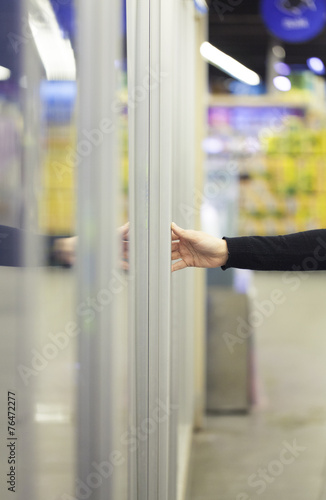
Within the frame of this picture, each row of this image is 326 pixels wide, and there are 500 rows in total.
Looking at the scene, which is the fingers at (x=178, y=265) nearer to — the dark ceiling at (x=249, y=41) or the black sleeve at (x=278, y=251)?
the black sleeve at (x=278, y=251)

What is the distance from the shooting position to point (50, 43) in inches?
41.2

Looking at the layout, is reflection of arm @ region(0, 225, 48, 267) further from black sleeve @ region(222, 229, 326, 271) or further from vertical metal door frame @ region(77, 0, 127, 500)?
black sleeve @ region(222, 229, 326, 271)

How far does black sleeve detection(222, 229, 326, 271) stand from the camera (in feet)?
6.23

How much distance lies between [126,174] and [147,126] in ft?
0.59

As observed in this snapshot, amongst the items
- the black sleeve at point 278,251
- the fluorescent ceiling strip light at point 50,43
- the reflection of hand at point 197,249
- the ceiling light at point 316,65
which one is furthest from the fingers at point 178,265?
the ceiling light at point 316,65

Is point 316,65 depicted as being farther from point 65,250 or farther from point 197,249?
point 65,250

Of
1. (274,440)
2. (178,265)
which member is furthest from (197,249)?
(274,440)

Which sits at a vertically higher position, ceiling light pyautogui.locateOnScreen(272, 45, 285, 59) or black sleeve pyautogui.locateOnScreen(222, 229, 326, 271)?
ceiling light pyautogui.locateOnScreen(272, 45, 285, 59)

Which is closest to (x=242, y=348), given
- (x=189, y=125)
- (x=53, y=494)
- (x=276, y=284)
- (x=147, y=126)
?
(x=189, y=125)

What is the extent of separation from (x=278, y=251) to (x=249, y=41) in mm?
10798

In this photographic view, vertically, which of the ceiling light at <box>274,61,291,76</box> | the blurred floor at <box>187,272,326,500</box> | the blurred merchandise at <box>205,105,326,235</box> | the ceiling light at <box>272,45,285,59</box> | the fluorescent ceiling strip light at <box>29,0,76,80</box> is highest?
the ceiling light at <box>272,45,285,59</box>

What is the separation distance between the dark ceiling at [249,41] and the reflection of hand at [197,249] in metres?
8.27

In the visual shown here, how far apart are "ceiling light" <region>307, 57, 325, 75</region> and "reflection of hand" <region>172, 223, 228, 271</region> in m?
10.1

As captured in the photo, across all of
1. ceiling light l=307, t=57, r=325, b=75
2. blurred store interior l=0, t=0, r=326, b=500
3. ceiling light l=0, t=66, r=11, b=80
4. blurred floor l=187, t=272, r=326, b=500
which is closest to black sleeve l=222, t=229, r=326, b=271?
blurred store interior l=0, t=0, r=326, b=500
